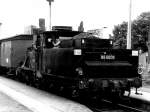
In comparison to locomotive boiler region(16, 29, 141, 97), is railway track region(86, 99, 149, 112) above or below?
below

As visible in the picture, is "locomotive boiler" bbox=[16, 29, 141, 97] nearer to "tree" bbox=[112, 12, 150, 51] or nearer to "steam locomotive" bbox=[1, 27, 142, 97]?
"steam locomotive" bbox=[1, 27, 142, 97]

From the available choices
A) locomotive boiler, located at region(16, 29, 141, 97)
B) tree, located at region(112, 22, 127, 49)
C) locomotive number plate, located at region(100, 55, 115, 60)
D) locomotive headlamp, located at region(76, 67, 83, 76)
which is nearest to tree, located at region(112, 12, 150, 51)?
tree, located at region(112, 22, 127, 49)

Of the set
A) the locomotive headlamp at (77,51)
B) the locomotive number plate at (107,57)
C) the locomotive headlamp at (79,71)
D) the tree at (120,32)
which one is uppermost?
the tree at (120,32)

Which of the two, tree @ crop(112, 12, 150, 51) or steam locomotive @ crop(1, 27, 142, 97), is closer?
steam locomotive @ crop(1, 27, 142, 97)

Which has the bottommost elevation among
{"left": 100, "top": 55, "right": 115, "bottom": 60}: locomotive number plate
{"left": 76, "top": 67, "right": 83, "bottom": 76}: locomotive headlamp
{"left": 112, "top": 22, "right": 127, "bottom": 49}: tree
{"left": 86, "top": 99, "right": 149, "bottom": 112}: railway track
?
{"left": 86, "top": 99, "right": 149, "bottom": 112}: railway track

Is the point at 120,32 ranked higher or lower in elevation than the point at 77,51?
higher

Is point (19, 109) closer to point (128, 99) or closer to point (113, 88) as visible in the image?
point (113, 88)

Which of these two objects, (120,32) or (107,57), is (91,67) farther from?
(120,32)

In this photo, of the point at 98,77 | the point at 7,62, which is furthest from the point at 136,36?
the point at 98,77

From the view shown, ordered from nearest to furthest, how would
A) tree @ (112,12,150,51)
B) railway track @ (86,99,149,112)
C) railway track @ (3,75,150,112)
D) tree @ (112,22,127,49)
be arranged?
railway track @ (86,99,149,112) < railway track @ (3,75,150,112) < tree @ (112,12,150,51) < tree @ (112,22,127,49)

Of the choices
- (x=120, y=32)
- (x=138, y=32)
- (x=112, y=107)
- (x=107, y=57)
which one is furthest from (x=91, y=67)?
(x=120, y=32)

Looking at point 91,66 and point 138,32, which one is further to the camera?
point 138,32

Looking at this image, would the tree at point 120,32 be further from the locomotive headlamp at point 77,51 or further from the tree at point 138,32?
the locomotive headlamp at point 77,51

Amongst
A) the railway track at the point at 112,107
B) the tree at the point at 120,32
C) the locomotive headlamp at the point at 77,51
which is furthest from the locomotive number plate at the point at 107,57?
the tree at the point at 120,32
